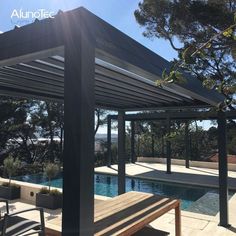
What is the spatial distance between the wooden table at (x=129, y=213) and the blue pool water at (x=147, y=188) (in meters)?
5.30

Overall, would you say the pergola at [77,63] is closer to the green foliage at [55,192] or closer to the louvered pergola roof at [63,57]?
the louvered pergola roof at [63,57]

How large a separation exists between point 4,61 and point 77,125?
1.09 metres

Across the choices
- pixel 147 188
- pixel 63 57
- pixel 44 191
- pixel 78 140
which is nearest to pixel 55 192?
pixel 44 191

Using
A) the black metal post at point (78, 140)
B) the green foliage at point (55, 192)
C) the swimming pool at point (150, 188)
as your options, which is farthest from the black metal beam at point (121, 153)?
the black metal post at point (78, 140)

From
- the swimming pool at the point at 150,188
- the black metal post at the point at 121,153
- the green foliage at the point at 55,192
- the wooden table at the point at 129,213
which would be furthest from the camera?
the swimming pool at the point at 150,188

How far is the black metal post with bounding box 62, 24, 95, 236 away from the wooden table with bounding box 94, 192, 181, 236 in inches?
39.7

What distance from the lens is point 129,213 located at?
13.8 ft

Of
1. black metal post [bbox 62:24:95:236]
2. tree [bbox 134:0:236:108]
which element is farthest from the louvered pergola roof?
tree [bbox 134:0:236:108]

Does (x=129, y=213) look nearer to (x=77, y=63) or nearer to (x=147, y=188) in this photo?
(x=77, y=63)

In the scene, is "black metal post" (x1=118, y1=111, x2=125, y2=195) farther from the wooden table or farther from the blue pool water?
the wooden table

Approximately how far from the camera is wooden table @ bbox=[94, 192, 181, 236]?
3.55 m

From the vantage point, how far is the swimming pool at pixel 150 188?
11375 mm

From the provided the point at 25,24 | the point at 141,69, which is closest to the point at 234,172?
the point at 141,69

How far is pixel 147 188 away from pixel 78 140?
35.4 feet
